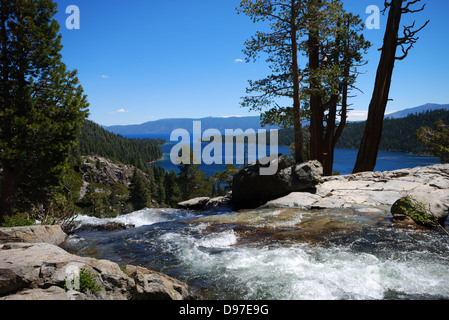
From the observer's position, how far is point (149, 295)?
16.7ft

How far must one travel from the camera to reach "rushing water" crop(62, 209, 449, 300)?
5895 millimetres

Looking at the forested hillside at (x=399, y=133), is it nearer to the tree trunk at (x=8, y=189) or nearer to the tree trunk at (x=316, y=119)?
the tree trunk at (x=316, y=119)

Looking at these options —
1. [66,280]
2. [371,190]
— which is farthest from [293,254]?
[371,190]

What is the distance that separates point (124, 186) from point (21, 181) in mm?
140200

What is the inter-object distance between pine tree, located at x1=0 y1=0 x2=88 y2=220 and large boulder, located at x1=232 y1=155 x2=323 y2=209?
10815 millimetres

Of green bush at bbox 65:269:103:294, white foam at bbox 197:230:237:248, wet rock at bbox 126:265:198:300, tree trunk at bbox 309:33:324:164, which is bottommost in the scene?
white foam at bbox 197:230:237:248

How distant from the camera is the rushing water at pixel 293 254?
19.3 ft

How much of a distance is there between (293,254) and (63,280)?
5.74 meters

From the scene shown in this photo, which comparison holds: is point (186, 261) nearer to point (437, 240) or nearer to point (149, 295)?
point (149, 295)

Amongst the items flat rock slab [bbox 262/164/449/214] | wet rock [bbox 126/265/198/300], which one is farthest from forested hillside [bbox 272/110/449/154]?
wet rock [bbox 126/265/198/300]

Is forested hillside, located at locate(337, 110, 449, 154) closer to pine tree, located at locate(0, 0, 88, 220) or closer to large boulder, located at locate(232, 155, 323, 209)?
large boulder, located at locate(232, 155, 323, 209)
